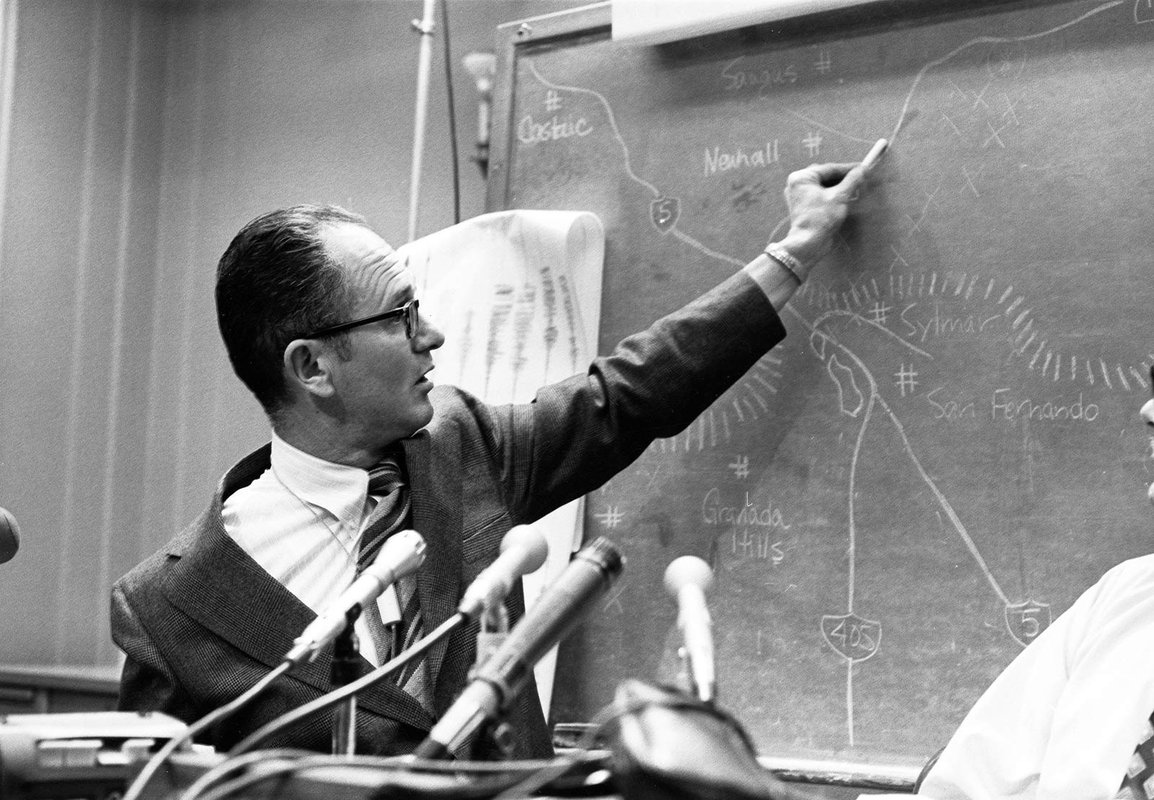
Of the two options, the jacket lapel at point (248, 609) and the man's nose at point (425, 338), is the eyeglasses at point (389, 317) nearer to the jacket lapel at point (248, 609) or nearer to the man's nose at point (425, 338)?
the man's nose at point (425, 338)

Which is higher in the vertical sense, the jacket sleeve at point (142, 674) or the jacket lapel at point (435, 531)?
the jacket lapel at point (435, 531)

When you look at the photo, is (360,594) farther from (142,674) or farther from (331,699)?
(142,674)

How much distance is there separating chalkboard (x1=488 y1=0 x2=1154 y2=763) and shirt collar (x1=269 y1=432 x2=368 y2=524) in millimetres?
616

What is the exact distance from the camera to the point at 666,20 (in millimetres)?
2453

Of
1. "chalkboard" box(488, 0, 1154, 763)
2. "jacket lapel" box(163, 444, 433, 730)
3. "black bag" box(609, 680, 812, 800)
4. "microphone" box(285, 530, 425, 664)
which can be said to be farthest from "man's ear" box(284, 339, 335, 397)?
"black bag" box(609, 680, 812, 800)

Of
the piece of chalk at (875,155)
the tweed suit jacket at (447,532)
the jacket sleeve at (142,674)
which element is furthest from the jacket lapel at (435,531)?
the piece of chalk at (875,155)

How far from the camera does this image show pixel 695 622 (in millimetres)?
1164

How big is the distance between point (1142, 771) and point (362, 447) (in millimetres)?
1219

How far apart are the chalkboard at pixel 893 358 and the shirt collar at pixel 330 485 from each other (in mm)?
616

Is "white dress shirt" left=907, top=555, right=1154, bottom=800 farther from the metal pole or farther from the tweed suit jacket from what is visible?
the metal pole

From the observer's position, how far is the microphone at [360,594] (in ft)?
4.04

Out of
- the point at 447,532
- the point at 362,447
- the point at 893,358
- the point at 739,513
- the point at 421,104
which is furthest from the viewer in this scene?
the point at 421,104

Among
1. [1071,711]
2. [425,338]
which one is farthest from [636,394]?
[1071,711]

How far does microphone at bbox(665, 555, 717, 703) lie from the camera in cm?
112
